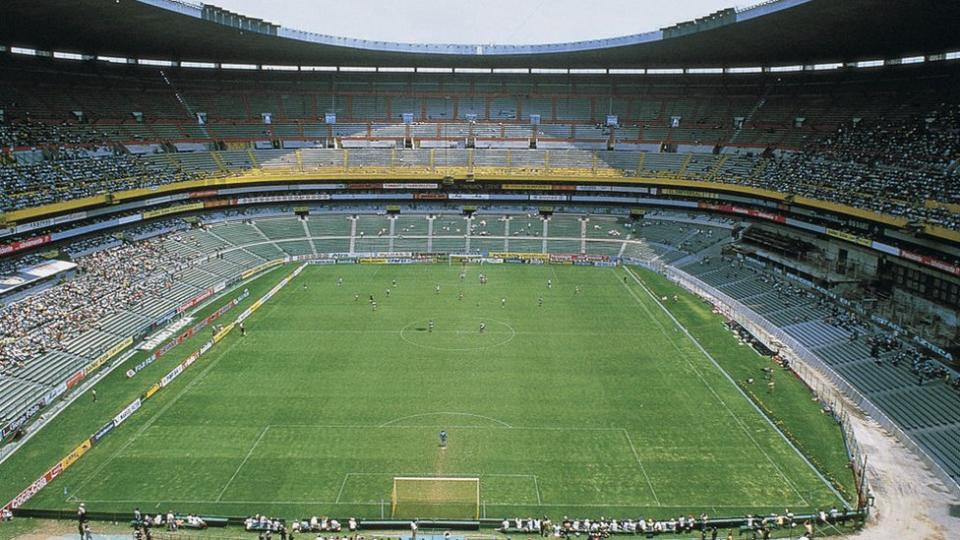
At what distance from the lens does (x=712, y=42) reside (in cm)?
6588

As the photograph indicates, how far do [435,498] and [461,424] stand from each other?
691cm

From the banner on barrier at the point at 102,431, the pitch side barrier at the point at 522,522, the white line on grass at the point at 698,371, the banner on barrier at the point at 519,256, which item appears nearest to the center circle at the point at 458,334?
the white line on grass at the point at 698,371

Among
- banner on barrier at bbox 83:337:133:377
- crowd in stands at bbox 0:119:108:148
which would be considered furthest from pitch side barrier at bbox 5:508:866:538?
crowd in stands at bbox 0:119:108:148

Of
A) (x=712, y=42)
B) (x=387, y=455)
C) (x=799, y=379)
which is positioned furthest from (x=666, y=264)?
(x=387, y=455)

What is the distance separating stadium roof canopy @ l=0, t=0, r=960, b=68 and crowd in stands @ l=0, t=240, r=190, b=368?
1875cm

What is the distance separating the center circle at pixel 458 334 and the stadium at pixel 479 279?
27 centimetres

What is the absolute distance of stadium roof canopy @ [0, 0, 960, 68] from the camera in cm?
5025

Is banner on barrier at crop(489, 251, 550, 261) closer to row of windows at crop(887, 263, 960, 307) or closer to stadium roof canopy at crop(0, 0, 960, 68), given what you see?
stadium roof canopy at crop(0, 0, 960, 68)

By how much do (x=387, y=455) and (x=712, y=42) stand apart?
174 ft

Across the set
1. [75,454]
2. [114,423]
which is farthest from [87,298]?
[75,454]

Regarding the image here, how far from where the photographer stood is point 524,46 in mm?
77938

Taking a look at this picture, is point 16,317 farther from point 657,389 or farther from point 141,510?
point 657,389

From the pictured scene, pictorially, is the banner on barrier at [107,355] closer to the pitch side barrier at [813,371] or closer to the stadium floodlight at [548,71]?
the pitch side barrier at [813,371]

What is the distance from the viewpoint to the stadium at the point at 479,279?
28078mm
